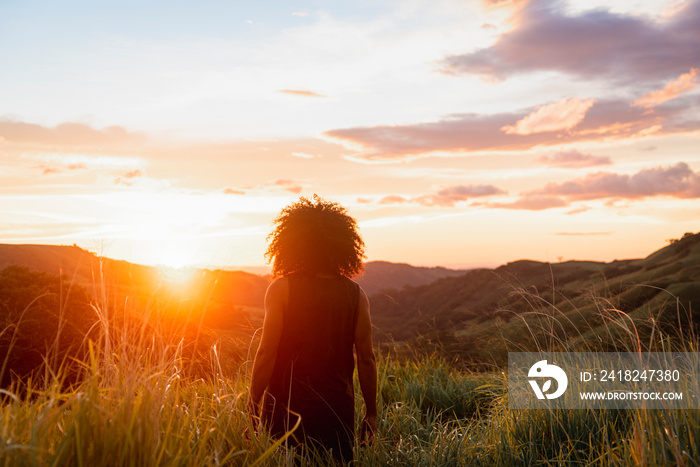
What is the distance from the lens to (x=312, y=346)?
4523 mm

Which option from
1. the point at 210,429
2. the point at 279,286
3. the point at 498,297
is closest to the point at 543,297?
the point at 279,286

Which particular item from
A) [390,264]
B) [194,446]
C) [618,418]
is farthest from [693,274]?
[390,264]

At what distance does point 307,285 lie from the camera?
15.0 feet

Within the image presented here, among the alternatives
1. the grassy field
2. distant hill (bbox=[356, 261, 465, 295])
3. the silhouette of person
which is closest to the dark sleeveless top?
the silhouette of person

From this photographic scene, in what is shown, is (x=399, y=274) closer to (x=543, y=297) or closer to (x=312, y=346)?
(x=543, y=297)

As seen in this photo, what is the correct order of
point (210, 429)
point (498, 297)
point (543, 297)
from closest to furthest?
point (210, 429) < point (543, 297) < point (498, 297)

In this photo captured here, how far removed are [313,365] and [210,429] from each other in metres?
1.36

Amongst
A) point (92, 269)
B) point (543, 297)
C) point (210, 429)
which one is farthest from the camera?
point (543, 297)

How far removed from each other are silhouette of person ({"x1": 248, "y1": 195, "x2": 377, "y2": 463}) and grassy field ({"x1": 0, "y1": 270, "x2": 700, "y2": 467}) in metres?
0.22

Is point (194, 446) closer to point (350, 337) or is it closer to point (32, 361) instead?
point (350, 337)

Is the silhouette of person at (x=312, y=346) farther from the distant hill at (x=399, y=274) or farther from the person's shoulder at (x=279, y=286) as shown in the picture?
the distant hill at (x=399, y=274)

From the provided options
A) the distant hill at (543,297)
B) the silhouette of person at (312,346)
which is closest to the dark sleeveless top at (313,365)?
the silhouette of person at (312,346)

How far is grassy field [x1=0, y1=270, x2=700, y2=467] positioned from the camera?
9.35 ft

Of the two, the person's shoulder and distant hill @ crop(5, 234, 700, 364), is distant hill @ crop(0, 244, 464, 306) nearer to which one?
distant hill @ crop(5, 234, 700, 364)
